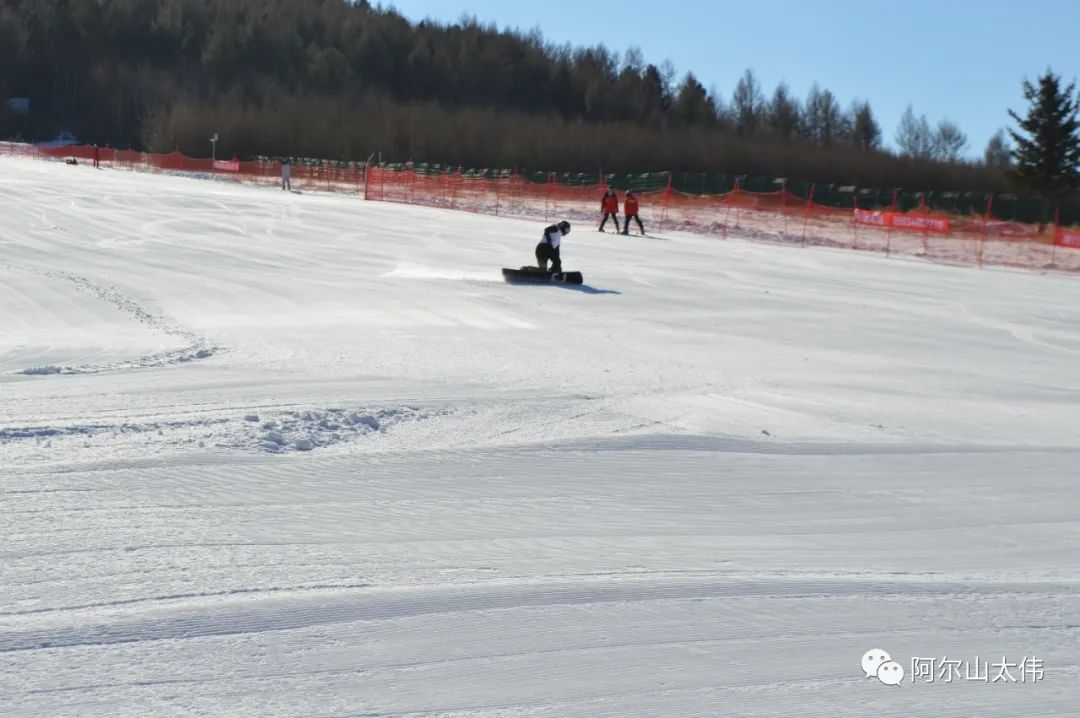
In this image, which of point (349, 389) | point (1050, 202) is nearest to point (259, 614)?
point (349, 389)

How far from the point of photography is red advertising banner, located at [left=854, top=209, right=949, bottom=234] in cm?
3466

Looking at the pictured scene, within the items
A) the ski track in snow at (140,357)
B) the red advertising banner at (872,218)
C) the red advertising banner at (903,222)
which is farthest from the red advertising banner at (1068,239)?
the ski track in snow at (140,357)

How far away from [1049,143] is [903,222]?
19635 millimetres

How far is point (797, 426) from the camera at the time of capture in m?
10.0

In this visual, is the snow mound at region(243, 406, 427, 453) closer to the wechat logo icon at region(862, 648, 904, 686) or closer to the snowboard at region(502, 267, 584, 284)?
the wechat logo icon at region(862, 648, 904, 686)

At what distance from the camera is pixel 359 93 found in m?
136

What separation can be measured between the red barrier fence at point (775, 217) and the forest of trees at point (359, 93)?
3732cm

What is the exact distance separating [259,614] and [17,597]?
1.06 m

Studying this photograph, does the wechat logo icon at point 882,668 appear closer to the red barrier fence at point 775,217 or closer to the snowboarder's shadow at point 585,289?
the snowboarder's shadow at point 585,289

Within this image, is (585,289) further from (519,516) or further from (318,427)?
(519,516)

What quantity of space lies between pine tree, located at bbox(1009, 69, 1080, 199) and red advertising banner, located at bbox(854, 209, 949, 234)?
18.2m

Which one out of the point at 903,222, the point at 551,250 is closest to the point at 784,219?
the point at 903,222

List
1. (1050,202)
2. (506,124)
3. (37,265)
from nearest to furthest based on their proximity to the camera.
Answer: (37,265) < (1050,202) < (506,124)

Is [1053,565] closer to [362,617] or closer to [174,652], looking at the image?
[362,617]
